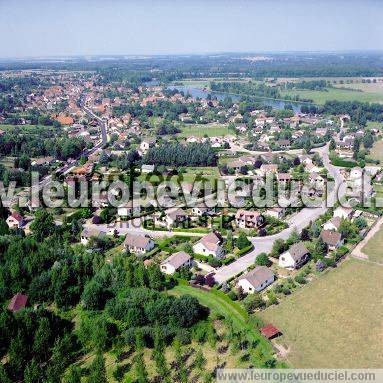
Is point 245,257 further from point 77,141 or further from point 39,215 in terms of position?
point 77,141

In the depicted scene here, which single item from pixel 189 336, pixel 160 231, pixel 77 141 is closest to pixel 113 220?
pixel 160 231

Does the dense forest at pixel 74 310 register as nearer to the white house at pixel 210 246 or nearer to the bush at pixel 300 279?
the white house at pixel 210 246

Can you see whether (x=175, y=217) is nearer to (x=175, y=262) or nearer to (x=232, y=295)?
(x=175, y=262)

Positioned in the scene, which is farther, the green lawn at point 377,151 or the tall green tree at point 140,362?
the green lawn at point 377,151

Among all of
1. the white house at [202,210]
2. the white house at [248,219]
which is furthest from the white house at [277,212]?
the white house at [202,210]

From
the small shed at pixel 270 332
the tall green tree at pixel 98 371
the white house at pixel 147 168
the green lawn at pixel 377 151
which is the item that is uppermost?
the white house at pixel 147 168

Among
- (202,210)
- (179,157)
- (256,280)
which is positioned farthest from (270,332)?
(179,157)
